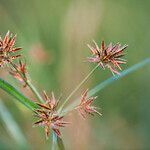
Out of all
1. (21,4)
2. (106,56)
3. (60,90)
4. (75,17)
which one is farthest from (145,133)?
(106,56)

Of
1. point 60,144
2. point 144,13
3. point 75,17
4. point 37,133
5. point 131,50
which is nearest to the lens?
point 60,144

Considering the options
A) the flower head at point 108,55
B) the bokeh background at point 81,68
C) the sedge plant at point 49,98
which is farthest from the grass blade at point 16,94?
the bokeh background at point 81,68

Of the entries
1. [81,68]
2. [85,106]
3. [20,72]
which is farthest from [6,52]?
[81,68]

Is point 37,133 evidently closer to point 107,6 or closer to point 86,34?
point 86,34

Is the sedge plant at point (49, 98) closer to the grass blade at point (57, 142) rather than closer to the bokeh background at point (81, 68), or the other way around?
the grass blade at point (57, 142)

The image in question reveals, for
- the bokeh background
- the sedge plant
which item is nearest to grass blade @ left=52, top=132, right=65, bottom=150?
the sedge plant

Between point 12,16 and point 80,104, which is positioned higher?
point 12,16

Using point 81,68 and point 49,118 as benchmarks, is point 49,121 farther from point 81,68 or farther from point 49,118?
point 81,68

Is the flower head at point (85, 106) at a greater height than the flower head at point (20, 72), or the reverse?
the flower head at point (20, 72)
